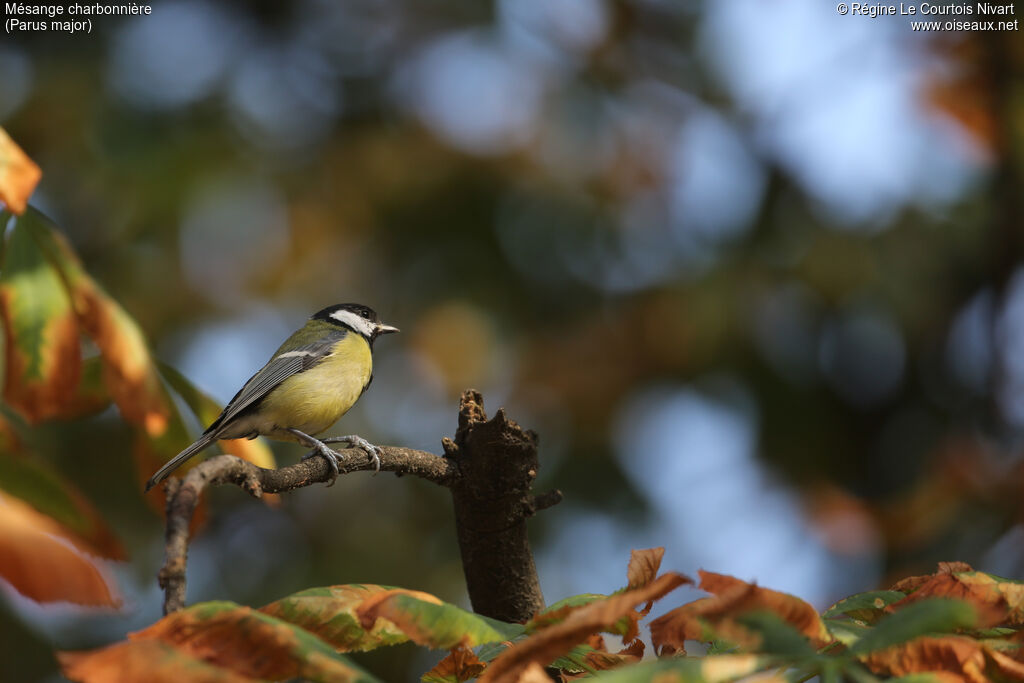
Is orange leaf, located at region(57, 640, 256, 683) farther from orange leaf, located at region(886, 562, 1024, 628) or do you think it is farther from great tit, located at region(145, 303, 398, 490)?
great tit, located at region(145, 303, 398, 490)

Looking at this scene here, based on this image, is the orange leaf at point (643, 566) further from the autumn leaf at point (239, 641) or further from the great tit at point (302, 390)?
the great tit at point (302, 390)

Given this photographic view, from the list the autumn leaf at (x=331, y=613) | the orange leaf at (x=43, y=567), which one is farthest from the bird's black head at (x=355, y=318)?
the autumn leaf at (x=331, y=613)

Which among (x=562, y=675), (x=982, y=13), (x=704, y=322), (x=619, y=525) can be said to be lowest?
(x=562, y=675)

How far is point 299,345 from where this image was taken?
3861mm

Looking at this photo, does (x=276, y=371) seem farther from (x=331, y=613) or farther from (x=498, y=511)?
(x=331, y=613)

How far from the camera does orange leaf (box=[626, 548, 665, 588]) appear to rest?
1.32 metres

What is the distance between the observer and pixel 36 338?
1.97 meters

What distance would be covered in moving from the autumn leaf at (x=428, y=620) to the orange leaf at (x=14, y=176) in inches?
42.9

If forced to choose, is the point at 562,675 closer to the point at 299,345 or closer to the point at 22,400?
the point at 22,400

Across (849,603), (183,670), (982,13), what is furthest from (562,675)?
(982,13)

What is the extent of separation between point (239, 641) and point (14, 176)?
1172mm

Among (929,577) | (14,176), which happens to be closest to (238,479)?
(14,176)

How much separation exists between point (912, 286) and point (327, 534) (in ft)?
14.8

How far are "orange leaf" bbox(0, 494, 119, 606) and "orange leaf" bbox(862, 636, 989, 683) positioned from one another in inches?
46.1
